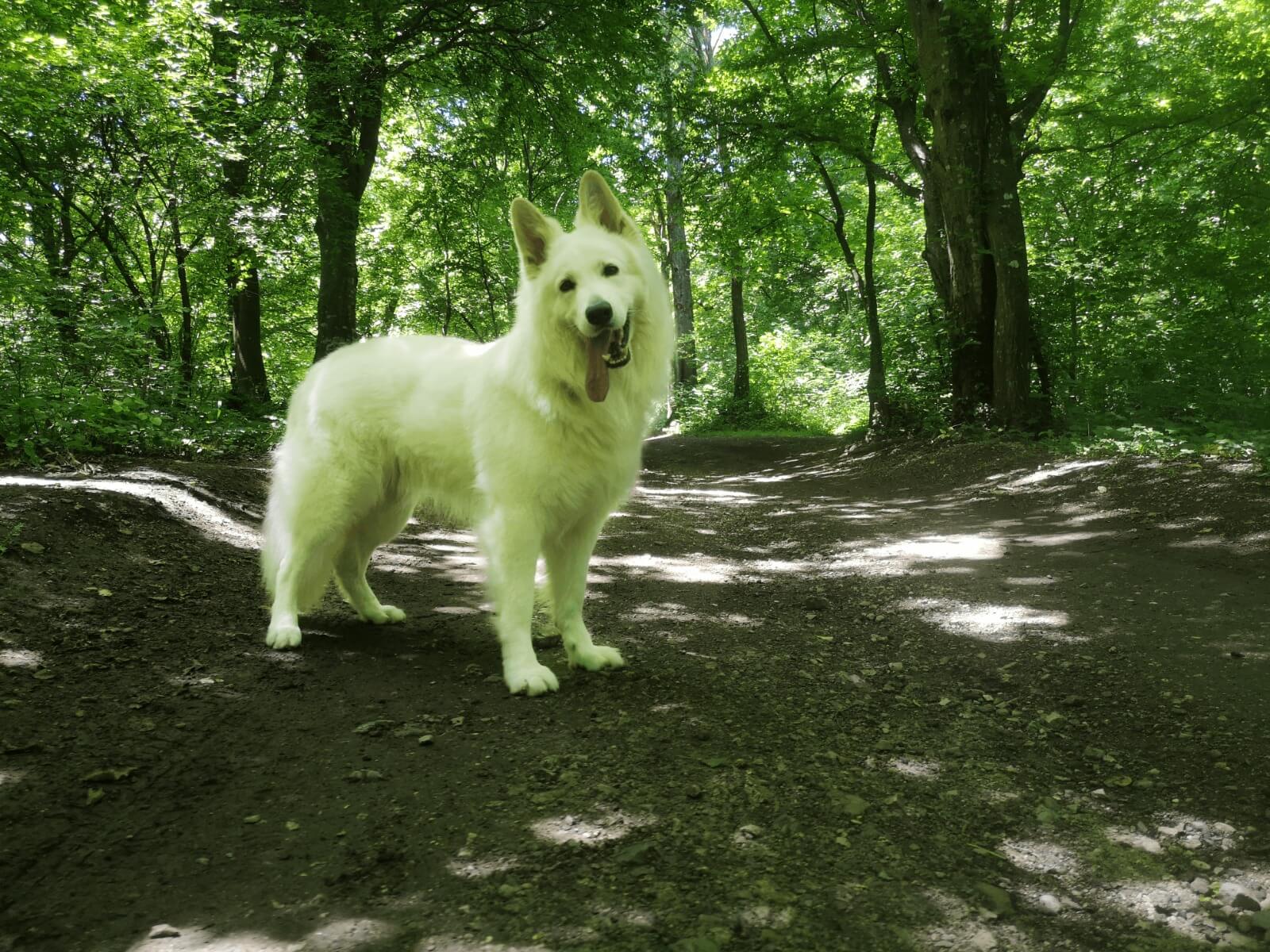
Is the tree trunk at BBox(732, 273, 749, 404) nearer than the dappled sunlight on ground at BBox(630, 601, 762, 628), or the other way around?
the dappled sunlight on ground at BBox(630, 601, 762, 628)

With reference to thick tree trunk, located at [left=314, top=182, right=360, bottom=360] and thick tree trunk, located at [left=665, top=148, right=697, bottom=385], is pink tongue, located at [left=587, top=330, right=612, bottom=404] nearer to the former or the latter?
thick tree trunk, located at [left=314, top=182, right=360, bottom=360]

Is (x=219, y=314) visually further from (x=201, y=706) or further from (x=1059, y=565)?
(x=1059, y=565)

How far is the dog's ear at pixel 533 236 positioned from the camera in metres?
3.46

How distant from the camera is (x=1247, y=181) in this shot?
721 centimetres

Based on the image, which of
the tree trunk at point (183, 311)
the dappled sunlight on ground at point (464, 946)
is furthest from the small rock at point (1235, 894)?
the tree trunk at point (183, 311)

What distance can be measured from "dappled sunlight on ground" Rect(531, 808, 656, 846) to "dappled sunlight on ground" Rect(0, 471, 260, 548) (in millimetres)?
4350

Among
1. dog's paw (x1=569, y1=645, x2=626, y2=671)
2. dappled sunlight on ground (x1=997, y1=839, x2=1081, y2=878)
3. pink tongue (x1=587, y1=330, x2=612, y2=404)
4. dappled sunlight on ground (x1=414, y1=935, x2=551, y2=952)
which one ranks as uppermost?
pink tongue (x1=587, y1=330, x2=612, y2=404)

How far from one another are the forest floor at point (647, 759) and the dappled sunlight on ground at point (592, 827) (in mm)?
13

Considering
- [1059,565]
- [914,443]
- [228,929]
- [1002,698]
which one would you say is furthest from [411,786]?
Result: [914,443]

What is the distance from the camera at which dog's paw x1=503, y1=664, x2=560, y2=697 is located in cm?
325

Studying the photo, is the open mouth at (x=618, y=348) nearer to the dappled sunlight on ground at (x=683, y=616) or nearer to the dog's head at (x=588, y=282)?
the dog's head at (x=588, y=282)

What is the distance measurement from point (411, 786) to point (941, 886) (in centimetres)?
159

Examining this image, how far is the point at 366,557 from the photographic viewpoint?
4281 millimetres

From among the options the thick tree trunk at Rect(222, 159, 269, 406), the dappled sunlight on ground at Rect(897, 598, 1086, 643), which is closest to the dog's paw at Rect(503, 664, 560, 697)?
the dappled sunlight on ground at Rect(897, 598, 1086, 643)
